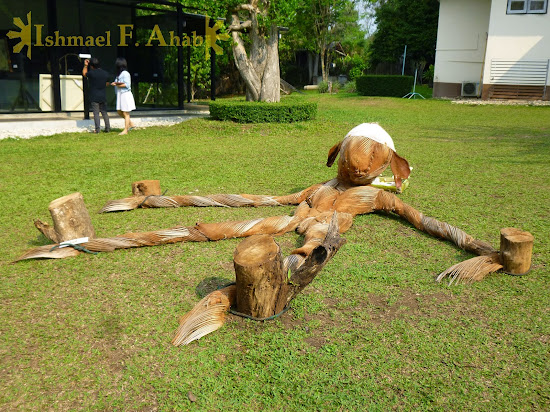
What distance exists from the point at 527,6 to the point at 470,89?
3.93m

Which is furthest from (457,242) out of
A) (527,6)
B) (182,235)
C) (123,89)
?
(527,6)

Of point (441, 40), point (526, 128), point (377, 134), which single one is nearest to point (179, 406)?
point (377, 134)

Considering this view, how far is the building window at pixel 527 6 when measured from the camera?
20422mm

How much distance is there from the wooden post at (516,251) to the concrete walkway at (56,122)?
35.4 ft

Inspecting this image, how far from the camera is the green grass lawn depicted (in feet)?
8.32

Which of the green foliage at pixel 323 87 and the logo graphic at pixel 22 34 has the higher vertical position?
the logo graphic at pixel 22 34

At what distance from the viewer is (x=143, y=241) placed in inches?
169

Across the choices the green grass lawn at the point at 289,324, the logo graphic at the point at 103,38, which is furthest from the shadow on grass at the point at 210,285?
the logo graphic at the point at 103,38

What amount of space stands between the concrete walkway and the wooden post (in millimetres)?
10782

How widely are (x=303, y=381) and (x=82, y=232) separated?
2.44 metres

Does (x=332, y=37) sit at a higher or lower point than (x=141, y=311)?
higher

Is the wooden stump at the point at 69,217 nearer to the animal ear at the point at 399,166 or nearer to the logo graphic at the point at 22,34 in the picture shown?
the animal ear at the point at 399,166

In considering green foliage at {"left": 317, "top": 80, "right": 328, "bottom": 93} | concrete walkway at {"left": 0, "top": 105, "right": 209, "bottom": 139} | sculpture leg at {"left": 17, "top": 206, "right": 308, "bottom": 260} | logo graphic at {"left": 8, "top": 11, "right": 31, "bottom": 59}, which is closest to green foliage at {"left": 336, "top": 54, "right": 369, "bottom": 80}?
green foliage at {"left": 317, "top": 80, "right": 328, "bottom": 93}

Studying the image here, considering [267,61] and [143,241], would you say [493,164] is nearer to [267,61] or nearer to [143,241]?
[143,241]
